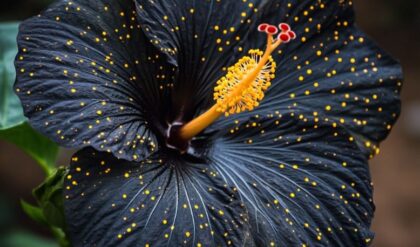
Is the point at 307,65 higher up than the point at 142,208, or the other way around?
the point at 307,65

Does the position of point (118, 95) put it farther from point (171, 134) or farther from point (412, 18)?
point (412, 18)

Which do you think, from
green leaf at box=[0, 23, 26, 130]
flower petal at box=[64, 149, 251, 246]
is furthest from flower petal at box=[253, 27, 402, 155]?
green leaf at box=[0, 23, 26, 130]

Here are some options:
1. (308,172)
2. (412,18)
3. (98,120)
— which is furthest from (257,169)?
(412,18)

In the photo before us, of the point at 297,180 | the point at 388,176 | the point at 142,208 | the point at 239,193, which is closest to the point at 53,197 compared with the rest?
the point at 142,208

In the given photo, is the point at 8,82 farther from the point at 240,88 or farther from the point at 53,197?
the point at 240,88

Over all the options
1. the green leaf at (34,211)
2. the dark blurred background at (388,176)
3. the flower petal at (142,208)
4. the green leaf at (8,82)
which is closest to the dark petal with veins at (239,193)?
the flower petal at (142,208)

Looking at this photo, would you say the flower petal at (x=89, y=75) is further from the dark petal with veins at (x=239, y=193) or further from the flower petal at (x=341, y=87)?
the flower petal at (x=341, y=87)
